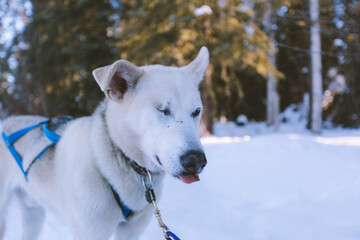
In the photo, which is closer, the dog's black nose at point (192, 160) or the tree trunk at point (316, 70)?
the dog's black nose at point (192, 160)

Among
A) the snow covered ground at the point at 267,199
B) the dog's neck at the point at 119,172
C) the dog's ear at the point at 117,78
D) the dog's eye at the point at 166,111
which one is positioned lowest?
the snow covered ground at the point at 267,199

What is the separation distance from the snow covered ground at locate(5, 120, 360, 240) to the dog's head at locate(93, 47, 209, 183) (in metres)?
1.49

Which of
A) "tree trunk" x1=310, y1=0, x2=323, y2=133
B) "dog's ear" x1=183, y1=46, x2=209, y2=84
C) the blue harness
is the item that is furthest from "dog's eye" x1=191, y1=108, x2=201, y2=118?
"tree trunk" x1=310, y1=0, x2=323, y2=133

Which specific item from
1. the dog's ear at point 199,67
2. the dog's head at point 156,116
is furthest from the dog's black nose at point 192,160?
the dog's ear at point 199,67

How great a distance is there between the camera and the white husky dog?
155 centimetres

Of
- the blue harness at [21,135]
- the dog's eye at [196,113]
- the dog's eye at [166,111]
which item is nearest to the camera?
the dog's eye at [166,111]

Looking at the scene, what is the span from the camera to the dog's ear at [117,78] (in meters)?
1.61

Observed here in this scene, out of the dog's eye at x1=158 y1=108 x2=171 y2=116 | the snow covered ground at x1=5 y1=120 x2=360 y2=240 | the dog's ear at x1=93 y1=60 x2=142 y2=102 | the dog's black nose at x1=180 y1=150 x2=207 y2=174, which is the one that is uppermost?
the dog's ear at x1=93 y1=60 x2=142 y2=102

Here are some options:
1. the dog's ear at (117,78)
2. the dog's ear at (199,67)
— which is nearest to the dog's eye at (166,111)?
the dog's ear at (117,78)

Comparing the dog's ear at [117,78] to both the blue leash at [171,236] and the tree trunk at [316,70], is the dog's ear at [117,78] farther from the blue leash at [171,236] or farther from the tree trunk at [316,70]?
the tree trunk at [316,70]

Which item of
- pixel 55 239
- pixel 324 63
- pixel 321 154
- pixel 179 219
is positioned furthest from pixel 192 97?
pixel 324 63

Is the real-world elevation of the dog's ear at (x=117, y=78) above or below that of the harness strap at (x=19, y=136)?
above

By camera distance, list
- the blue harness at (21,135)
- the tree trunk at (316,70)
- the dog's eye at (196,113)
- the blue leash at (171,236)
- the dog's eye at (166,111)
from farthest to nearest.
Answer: the tree trunk at (316,70) → the blue harness at (21,135) → the dog's eye at (196,113) → the dog's eye at (166,111) → the blue leash at (171,236)

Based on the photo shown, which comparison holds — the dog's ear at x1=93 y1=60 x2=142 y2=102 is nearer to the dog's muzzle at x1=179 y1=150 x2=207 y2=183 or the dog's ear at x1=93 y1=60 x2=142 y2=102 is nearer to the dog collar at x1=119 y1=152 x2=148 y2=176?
the dog collar at x1=119 y1=152 x2=148 y2=176
